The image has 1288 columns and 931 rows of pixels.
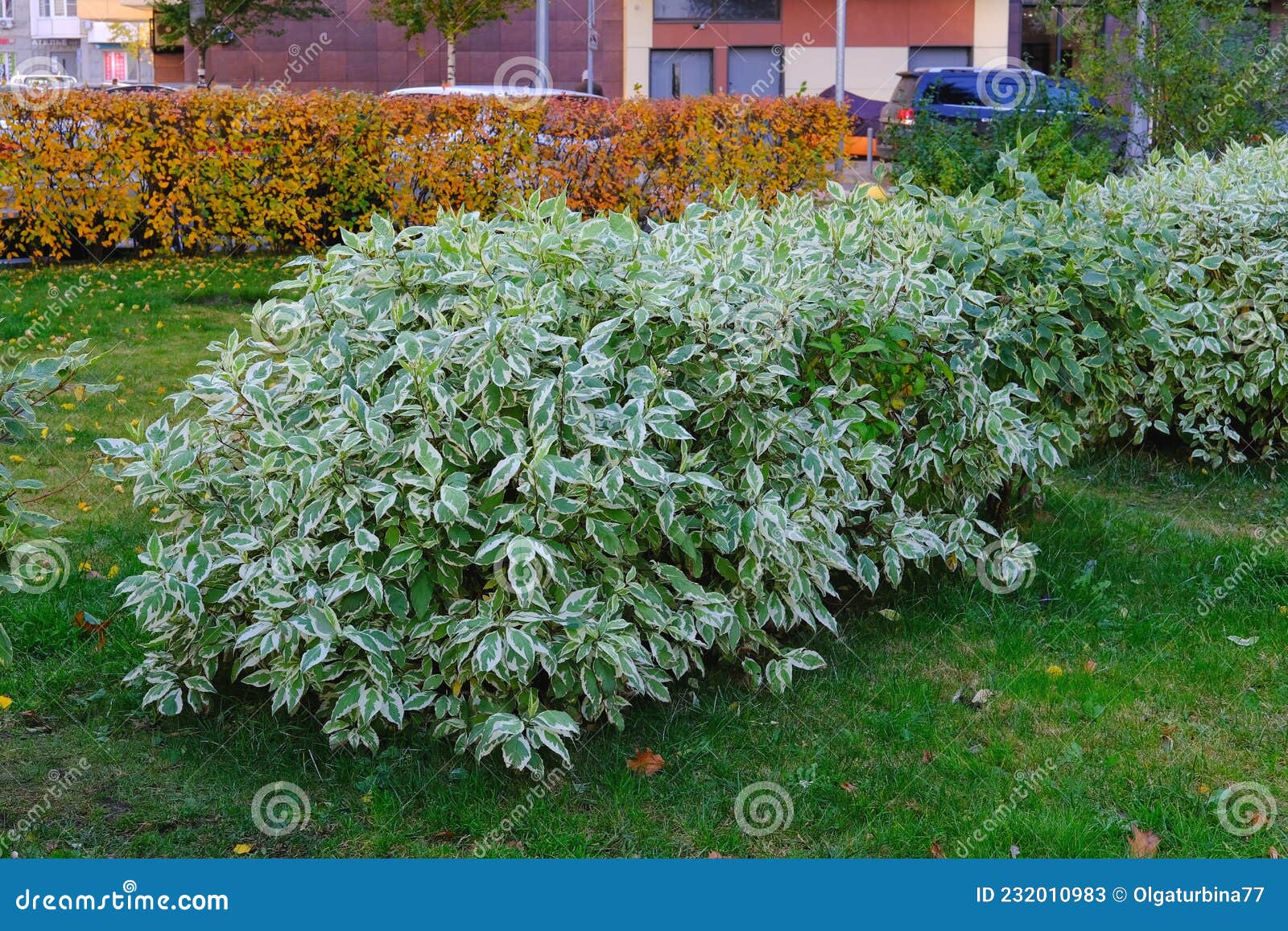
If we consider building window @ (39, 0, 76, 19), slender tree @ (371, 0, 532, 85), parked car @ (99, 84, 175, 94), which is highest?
building window @ (39, 0, 76, 19)

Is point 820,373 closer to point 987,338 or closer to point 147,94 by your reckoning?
point 987,338

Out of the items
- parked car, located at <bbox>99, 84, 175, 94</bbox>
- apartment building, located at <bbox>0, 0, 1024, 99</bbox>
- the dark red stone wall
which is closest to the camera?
parked car, located at <bbox>99, 84, 175, 94</bbox>

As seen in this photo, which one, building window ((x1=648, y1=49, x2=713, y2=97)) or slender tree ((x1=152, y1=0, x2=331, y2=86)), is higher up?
slender tree ((x1=152, y1=0, x2=331, y2=86))

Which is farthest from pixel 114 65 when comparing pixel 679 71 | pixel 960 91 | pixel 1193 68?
Result: pixel 1193 68

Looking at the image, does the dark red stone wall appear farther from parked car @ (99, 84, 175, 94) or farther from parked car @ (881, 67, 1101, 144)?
parked car @ (99, 84, 175, 94)

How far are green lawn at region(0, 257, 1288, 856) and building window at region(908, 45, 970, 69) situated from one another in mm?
28544

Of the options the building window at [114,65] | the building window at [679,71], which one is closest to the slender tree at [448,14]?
the building window at [679,71]

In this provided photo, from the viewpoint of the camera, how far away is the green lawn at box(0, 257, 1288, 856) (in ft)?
9.70

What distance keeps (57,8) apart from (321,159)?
1785 inches

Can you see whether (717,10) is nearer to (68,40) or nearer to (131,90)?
(131,90)

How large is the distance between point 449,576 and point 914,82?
20.2 meters

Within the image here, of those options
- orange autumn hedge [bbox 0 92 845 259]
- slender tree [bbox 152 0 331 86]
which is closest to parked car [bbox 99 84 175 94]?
orange autumn hedge [bbox 0 92 845 259]

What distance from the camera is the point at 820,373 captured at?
12.5ft

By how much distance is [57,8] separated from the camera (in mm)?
48469
